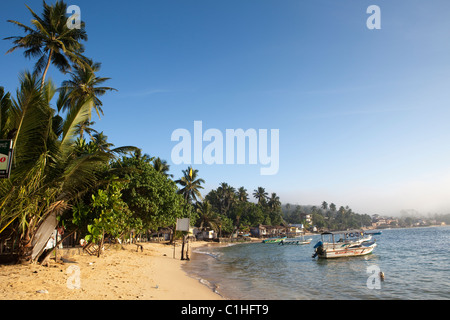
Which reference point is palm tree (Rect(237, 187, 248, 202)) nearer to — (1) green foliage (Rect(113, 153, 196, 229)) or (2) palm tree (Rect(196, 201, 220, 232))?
(2) palm tree (Rect(196, 201, 220, 232))

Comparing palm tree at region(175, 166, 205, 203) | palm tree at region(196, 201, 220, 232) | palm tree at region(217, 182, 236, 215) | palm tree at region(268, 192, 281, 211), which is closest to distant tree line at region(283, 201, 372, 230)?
palm tree at region(268, 192, 281, 211)

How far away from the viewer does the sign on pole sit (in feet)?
17.0

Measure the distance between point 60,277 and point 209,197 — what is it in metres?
79.6

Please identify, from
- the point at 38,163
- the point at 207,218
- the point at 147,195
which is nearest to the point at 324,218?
the point at 207,218

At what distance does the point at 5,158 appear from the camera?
5.23 m

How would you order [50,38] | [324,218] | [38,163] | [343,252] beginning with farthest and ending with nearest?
[324,218] → [343,252] → [50,38] → [38,163]

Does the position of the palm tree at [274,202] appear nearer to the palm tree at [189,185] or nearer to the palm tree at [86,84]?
the palm tree at [189,185]

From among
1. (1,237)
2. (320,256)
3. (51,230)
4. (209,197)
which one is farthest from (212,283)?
(209,197)

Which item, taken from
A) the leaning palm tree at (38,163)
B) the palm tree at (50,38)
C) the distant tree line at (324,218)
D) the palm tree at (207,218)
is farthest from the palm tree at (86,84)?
the distant tree line at (324,218)

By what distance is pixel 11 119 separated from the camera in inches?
335

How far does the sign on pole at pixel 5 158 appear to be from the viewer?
17.0 feet

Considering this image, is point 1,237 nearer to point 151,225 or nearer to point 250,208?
point 151,225

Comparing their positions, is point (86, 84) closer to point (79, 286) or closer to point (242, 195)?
point (79, 286)

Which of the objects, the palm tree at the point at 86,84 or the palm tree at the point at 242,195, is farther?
the palm tree at the point at 242,195
